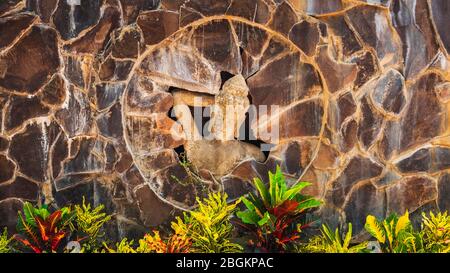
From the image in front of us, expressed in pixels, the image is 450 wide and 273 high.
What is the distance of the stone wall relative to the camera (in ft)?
19.0

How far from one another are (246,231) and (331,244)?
72 centimetres

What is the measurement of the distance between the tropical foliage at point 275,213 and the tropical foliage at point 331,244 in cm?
17

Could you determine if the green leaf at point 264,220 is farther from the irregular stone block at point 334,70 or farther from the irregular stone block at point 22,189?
the irregular stone block at point 22,189

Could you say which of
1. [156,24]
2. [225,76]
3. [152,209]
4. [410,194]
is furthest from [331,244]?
[156,24]

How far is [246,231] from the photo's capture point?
5.49 m

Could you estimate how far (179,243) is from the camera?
5156 millimetres

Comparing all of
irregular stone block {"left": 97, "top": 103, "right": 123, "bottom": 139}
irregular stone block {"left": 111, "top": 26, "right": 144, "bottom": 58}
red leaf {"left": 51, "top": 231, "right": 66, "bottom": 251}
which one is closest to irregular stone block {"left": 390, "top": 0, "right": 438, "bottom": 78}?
irregular stone block {"left": 111, "top": 26, "right": 144, "bottom": 58}

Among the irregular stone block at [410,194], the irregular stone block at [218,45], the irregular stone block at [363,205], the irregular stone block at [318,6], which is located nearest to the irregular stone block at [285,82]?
the irregular stone block at [218,45]

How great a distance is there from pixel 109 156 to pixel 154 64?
36.1 inches

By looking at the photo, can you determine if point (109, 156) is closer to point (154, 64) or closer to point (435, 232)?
point (154, 64)

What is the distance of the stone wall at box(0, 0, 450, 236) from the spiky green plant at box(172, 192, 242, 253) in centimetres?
56

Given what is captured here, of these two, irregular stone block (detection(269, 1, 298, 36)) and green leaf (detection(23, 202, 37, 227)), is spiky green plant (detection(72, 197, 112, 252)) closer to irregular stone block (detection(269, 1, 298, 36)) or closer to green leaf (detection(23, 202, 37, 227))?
green leaf (detection(23, 202, 37, 227))

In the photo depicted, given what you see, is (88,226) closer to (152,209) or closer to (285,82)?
(152,209)
